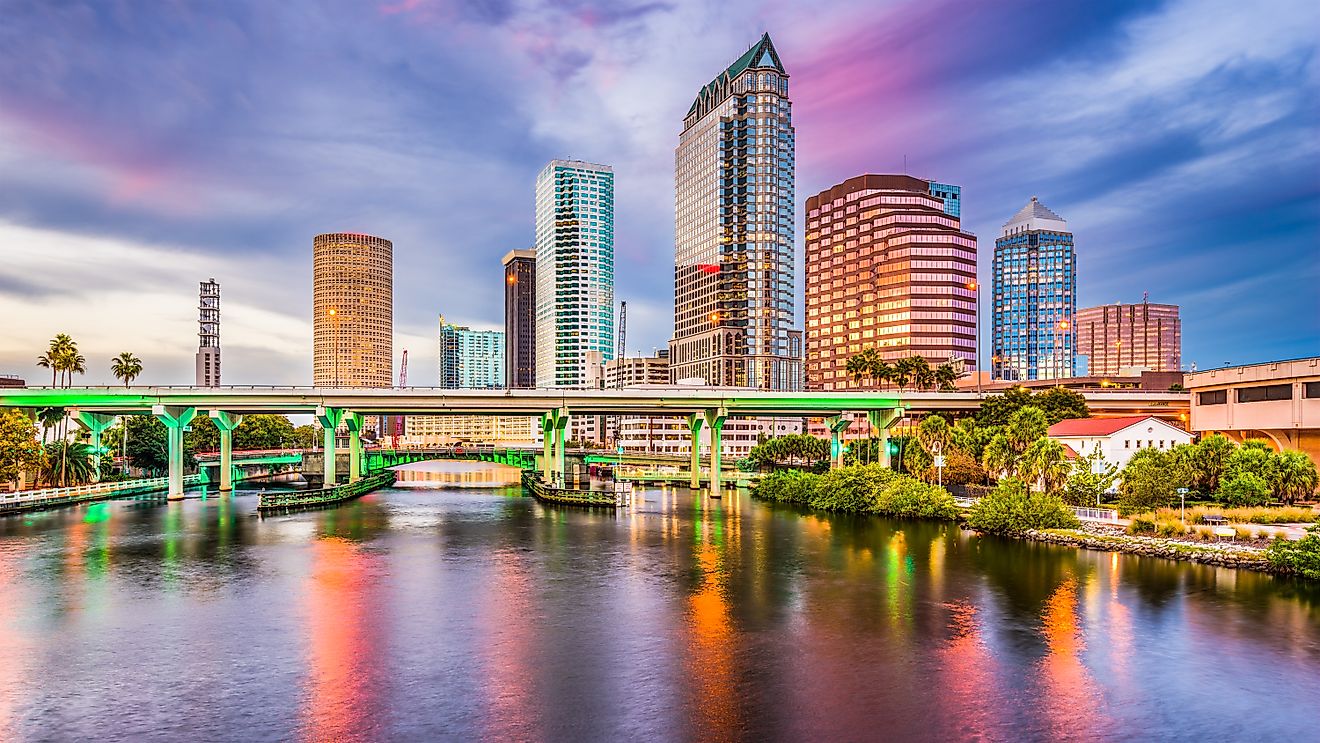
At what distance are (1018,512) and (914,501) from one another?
64.2 ft

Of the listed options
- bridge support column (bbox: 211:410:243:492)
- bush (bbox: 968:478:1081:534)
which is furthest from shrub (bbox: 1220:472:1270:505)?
bridge support column (bbox: 211:410:243:492)

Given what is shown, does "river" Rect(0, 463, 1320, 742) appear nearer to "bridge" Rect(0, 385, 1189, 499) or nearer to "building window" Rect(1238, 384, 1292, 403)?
"bridge" Rect(0, 385, 1189, 499)

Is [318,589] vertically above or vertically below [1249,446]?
below

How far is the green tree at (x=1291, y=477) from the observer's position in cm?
9006

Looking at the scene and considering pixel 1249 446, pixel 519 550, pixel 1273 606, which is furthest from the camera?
pixel 1249 446

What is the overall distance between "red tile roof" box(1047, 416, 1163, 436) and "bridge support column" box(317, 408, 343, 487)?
108298 millimetres

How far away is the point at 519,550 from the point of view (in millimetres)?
81125

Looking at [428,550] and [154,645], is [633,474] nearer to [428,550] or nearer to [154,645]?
[428,550]

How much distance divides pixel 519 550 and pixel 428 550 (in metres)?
8.22

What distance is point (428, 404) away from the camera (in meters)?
144

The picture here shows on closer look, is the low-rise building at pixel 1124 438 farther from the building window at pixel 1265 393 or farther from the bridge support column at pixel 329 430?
the bridge support column at pixel 329 430

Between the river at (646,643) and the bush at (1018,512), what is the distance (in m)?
4.69

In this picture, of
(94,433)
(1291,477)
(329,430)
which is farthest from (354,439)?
(1291,477)

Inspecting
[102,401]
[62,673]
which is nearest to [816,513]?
[62,673]
